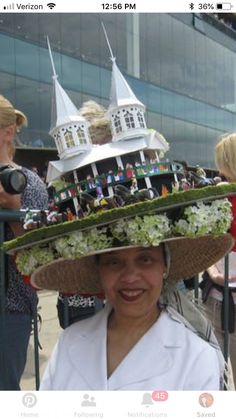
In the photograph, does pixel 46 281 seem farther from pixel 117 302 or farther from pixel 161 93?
pixel 161 93

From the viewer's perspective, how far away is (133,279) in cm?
135

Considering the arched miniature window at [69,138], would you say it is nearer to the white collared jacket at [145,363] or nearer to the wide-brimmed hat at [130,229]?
the wide-brimmed hat at [130,229]

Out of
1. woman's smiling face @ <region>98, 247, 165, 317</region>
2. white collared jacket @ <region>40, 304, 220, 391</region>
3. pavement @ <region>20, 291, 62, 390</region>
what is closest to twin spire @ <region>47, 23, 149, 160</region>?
woman's smiling face @ <region>98, 247, 165, 317</region>

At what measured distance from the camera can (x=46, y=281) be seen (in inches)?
59.7

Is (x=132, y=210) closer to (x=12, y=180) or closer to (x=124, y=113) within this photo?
(x=124, y=113)

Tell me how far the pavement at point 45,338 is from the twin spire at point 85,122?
1299 mm

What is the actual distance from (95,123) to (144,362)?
1.06 meters

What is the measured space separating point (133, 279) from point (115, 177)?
269 mm

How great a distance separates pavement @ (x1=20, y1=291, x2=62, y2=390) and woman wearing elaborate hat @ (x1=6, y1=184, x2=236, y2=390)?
1.15 metres

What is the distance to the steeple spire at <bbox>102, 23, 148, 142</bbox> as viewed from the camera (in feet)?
4.54

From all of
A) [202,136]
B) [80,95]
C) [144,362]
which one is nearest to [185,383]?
[144,362]
